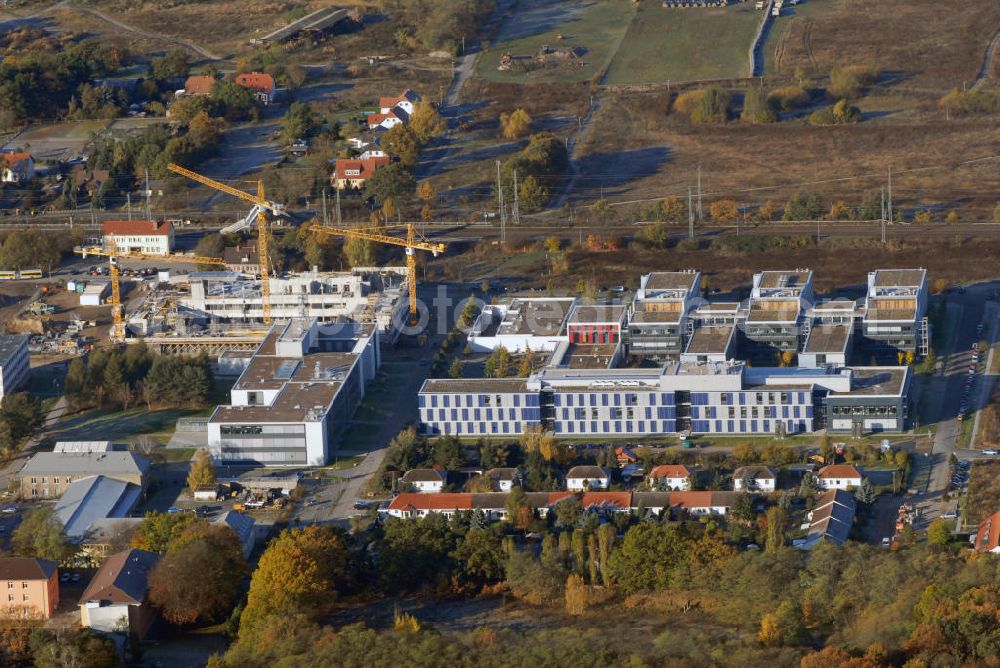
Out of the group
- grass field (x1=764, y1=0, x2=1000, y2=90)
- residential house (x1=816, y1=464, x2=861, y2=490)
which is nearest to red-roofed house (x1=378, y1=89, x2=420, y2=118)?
grass field (x1=764, y1=0, x2=1000, y2=90)

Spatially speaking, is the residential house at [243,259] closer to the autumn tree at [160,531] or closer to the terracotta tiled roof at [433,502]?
the terracotta tiled roof at [433,502]

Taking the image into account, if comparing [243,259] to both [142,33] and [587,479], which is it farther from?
[142,33]

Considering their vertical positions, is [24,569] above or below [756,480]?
below

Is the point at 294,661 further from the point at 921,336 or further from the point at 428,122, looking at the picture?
the point at 428,122

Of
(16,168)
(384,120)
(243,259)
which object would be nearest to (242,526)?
(243,259)

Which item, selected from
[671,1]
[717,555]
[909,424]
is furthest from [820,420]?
[671,1]

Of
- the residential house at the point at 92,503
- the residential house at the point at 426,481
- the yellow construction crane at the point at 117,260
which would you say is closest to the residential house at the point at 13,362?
the yellow construction crane at the point at 117,260
